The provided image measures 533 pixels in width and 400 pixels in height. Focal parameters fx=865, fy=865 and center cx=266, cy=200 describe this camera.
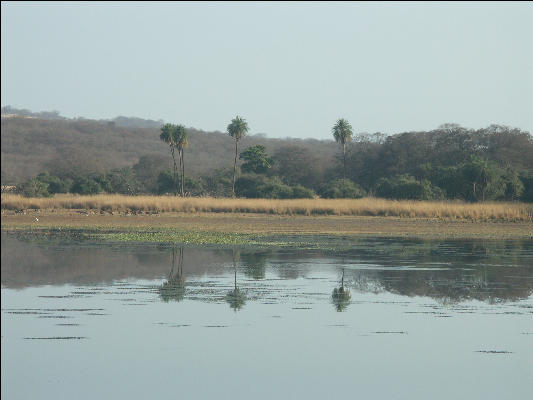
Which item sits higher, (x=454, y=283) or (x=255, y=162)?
(x=255, y=162)

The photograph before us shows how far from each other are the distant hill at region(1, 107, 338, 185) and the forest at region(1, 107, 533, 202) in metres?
0.43

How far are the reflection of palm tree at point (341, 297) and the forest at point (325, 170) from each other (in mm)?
45882

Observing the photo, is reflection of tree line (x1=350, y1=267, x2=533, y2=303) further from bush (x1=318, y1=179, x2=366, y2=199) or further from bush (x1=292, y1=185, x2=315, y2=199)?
bush (x1=318, y1=179, x2=366, y2=199)

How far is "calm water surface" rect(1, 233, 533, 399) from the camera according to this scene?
1106cm

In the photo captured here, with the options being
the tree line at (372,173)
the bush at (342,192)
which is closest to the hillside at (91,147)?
the tree line at (372,173)

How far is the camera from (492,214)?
5169 cm

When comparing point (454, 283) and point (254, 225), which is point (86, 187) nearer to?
point (254, 225)

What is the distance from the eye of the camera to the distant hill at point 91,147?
400ft

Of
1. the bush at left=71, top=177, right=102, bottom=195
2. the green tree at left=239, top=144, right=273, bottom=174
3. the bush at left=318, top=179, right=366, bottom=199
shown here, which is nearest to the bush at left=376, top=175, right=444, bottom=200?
the bush at left=318, top=179, right=366, bottom=199

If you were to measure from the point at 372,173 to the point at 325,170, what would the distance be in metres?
13.3

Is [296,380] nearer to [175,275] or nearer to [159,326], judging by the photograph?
[159,326]

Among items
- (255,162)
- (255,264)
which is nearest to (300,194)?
(255,162)

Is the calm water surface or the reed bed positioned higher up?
the reed bed

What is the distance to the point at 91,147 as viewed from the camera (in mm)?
157125
